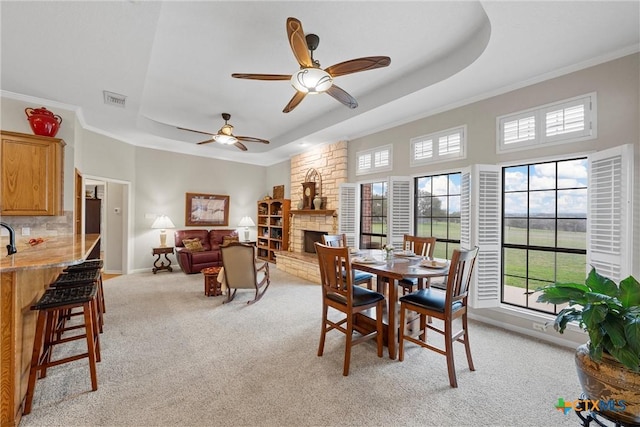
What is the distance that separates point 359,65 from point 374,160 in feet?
8.48

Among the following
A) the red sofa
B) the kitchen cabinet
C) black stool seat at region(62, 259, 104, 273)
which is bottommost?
the red sofa

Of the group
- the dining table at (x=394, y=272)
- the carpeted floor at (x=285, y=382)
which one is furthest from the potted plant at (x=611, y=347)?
the dining table at (x=394, y=272)

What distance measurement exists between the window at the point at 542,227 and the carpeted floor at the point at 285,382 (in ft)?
2.37

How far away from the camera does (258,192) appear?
810 cm

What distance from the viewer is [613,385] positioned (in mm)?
1323

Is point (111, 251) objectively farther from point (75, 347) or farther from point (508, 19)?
point (508, 19)

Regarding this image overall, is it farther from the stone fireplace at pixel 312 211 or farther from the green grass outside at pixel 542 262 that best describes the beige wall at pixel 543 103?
the stone fireplace at pixel 312 211

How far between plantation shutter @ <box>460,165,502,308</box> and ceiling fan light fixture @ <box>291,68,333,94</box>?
2087 millimetres

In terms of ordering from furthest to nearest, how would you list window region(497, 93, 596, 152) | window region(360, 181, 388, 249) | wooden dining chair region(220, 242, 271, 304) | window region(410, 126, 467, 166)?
1. window region(360, 181, 388, 249)
2. wooden dining chair region(220, 242, 271, 304)
3. window region(410, 126, 467, 166)
4. window region(497, 93, 596, 152)

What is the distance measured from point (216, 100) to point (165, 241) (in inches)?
146

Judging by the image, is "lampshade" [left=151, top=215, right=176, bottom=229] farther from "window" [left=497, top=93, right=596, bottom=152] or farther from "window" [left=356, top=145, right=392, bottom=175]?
"window" [left=497, top=93, right=596, bottom=152]

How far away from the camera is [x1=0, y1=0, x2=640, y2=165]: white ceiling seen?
7.04 feet

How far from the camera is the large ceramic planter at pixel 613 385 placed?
1279 mm

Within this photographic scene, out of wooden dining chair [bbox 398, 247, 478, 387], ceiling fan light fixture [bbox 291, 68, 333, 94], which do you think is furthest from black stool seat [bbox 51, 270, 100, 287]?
wooden dining chair [bbox 398, 247, 478, 387]
